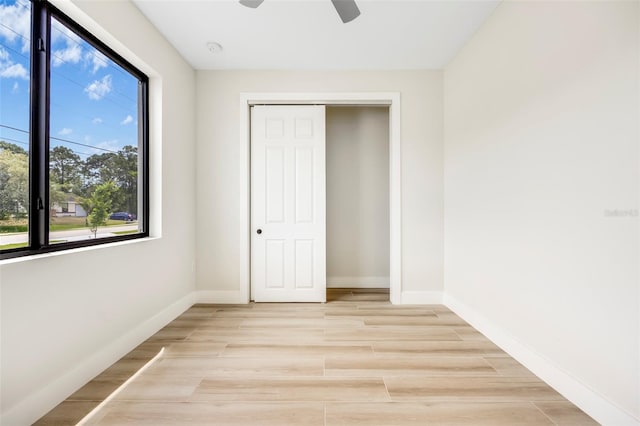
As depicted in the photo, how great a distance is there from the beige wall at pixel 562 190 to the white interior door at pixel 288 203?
65.5 inches

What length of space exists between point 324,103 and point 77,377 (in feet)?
10.7

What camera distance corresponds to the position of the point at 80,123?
2111 mm

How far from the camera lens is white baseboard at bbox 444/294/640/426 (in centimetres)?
154

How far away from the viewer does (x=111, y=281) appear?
2176mm

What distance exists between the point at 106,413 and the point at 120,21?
8.44 ft

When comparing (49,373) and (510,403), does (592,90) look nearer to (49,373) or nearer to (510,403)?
(510,403)

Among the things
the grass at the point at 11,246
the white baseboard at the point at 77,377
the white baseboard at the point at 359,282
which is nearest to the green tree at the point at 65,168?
the grass at the point at 11,246

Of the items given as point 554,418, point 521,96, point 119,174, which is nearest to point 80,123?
point 119,174

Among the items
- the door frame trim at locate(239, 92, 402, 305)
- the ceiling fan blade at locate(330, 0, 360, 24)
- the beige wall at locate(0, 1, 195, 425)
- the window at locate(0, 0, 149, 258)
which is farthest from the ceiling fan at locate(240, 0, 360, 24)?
the door frame trim at locate(239, 92, 402, 305)

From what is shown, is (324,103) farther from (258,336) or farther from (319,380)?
(319,380)

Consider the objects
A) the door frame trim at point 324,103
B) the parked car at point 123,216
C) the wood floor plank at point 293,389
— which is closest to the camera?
the wood floor plank at point 293,389

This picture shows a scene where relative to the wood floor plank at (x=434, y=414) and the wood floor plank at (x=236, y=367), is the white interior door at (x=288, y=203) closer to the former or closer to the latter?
the wood floor plank at (x=236, y=367)

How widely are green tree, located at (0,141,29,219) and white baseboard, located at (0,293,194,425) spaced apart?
94 cm

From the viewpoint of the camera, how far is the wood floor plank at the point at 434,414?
5.25ft
